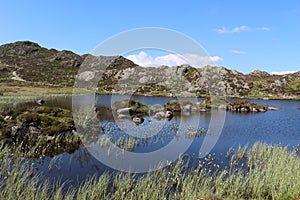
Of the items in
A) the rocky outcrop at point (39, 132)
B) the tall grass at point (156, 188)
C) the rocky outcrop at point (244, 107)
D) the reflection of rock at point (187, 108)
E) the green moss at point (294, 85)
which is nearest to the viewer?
the tall grass at point (156, 188)

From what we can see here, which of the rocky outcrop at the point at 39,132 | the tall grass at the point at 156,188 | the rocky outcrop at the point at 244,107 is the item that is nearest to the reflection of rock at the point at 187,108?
the rocky outcrop at the point at 244,107

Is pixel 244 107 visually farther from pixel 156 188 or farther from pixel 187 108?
pixel 156 188

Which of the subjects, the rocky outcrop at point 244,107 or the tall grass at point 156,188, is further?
the rocky outcrop at point 244,107

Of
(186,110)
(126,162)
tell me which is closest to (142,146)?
(126,162)

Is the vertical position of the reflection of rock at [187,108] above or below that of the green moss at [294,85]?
below

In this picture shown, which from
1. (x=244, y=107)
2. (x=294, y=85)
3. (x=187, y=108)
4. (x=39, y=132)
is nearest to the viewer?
(x=39, y=132)

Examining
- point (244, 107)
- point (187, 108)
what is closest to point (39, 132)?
point (187, 108)

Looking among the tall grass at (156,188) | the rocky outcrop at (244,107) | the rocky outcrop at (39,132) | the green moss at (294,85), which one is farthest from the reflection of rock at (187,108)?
the green moss at (294,85)

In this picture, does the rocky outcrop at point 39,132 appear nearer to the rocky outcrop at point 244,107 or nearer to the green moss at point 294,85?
the rocky outcrop at point 244,107

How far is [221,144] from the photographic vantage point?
1045 inches

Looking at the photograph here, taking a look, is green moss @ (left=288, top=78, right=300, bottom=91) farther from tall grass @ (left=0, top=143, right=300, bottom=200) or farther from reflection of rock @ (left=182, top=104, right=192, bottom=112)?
tall grass @ (left=0, top=143, right=300, bottom=200)

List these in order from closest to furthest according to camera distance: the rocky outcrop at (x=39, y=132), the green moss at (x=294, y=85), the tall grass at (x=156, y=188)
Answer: the tall grass at (x=156, y=188) < the rocky outcrop at (x=39, y=132) < the green moss at (x=294, y=85)

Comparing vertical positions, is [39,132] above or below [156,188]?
above

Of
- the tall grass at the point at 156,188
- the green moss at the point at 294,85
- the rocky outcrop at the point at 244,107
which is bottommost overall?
the tall grass at the point at 156,188
